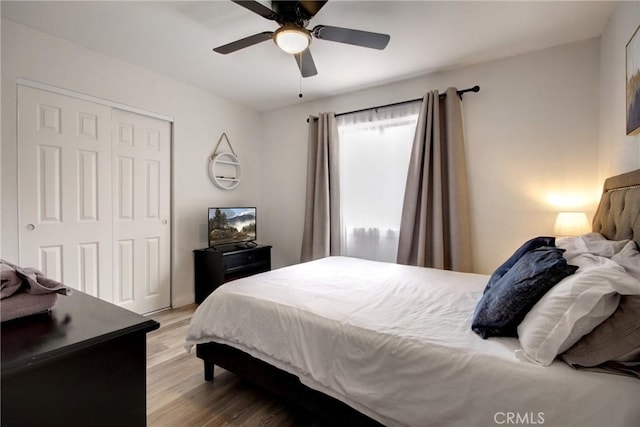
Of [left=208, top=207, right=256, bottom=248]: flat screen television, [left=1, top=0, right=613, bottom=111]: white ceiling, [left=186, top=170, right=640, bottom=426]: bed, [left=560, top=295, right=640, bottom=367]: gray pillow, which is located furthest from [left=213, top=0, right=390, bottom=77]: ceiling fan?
[left=208, top=207, right=256, bottom=248]: flat screen television

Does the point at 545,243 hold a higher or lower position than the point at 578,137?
lower

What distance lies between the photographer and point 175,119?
3.40 metres

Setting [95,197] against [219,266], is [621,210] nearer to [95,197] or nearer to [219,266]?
[219,266]

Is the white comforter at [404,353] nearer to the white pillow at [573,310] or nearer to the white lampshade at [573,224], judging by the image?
the white pillow at [573,310]

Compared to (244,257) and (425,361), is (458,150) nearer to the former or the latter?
(425,361)

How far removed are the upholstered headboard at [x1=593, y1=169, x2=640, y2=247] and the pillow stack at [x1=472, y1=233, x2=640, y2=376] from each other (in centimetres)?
30

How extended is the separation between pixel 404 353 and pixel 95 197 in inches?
119

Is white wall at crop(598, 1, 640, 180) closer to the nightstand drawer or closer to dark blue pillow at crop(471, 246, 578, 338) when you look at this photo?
dark blue pillow at crop(471, 246, 578, 338)

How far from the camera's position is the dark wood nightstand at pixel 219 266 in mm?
3445

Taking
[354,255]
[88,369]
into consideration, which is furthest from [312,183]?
[88,369]

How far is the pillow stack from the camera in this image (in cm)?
96

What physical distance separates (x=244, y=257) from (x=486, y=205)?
110 inches

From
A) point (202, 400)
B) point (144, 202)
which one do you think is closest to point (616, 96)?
point (202, 400)

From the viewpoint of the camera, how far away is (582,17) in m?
2.23
